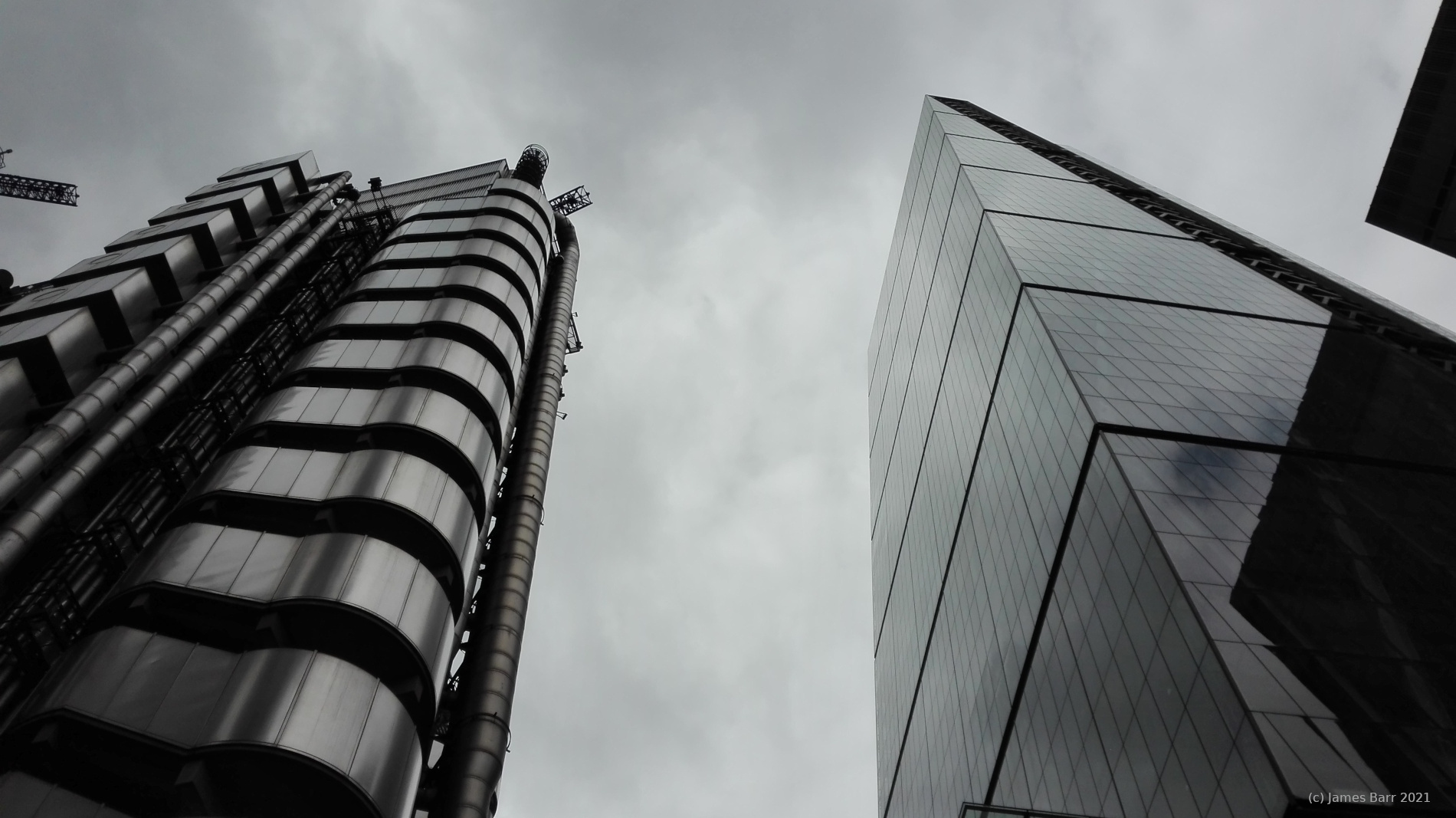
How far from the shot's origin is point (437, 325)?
2723cm

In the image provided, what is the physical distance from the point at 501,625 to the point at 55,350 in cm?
1251

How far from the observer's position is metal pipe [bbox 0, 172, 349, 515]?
16125 mm

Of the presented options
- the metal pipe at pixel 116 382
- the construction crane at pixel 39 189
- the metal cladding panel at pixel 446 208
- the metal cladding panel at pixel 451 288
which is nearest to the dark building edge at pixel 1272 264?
the metal cladding panel at pixel 451 288

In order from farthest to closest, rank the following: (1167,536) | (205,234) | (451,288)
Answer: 1. (451,288)
2. (205,234)
3. (1167,536)

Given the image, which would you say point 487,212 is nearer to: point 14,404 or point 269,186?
point 269,186

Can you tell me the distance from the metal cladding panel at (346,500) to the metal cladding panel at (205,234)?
10.6m

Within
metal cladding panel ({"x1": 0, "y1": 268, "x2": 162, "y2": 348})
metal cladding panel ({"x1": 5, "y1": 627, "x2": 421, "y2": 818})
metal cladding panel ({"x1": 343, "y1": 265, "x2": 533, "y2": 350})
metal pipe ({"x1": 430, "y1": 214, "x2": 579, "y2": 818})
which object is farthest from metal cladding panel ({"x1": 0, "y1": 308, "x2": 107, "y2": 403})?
metal pipe ({"x1": 430, "y1": 214, "x2": 579, "y2": 818})

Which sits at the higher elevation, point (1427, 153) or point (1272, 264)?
point (1427, 153)

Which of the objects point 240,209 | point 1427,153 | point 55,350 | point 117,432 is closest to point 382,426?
point 117,432

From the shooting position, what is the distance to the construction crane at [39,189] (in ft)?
192

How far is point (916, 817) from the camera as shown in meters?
44.2

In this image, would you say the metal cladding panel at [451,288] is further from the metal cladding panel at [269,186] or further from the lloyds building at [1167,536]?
the lloyds building at [1167,536]

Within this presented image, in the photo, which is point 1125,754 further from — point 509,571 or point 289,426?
point 289,426

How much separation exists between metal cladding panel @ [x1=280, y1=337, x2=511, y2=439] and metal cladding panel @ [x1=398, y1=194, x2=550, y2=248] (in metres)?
12.2
